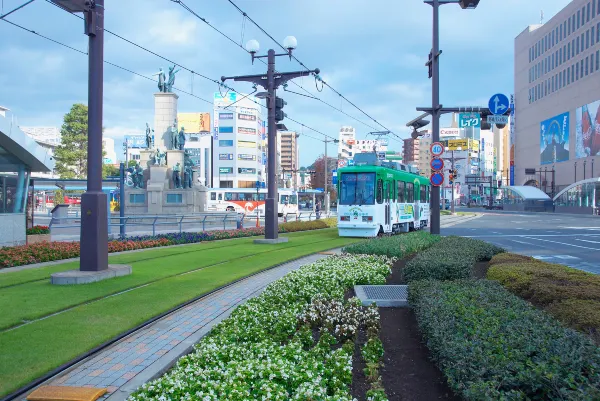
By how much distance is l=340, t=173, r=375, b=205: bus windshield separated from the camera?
2441 centimetres

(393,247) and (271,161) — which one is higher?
(271,161)

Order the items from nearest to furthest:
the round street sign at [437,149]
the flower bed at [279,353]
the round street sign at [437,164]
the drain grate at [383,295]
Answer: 1. the flower bed at [279,353]
2. the drain grate at [383,295]
3. the round street sign at [437,164]
4. the round street sign at [437,149]

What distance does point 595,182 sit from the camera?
224 ft

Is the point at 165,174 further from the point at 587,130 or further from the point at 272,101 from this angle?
the point at 587,130

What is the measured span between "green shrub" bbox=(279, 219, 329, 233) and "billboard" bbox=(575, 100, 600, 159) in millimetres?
54848

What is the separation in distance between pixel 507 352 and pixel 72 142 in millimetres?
56567

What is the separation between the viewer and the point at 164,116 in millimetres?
42781

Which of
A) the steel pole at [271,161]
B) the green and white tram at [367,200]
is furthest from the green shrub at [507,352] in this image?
the green and white tram at [367,200]

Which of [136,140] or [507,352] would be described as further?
[136,140]

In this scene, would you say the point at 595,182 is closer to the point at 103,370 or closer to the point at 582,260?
the point at 582,260

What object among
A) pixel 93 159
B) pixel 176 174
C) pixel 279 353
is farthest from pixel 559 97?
pixel 279 353

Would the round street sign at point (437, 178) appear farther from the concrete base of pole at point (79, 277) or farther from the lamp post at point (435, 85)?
the concrete base of pole at point (79, 277)

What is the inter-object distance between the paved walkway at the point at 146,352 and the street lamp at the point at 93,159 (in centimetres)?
291

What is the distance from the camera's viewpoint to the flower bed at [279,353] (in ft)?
14.1
